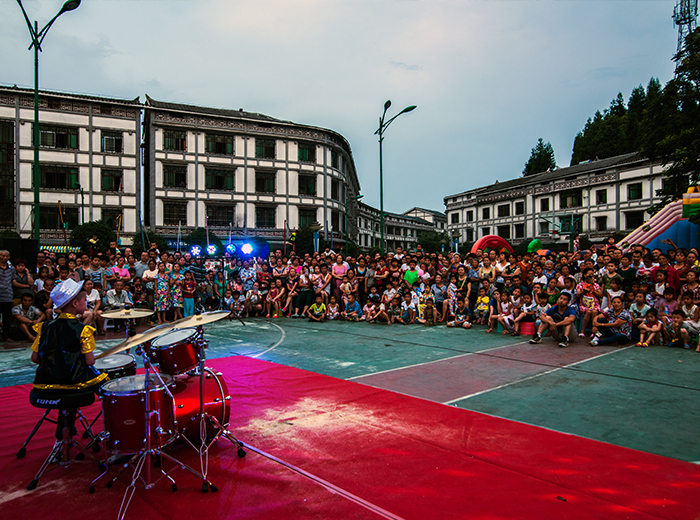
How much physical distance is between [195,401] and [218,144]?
39687 mm

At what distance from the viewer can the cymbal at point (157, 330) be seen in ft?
10.7

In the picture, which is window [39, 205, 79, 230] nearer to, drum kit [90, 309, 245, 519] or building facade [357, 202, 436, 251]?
drum kit [90, 309, 245, 519]

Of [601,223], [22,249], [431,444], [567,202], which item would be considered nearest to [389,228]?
[567,202]

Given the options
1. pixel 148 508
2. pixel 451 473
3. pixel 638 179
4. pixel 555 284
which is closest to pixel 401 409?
pixel 451 473

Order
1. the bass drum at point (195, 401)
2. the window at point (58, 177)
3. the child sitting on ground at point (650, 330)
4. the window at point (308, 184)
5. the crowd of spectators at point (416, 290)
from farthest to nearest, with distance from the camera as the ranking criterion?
the window at point (308, 184)
the window at point (58, 177)
the crowd of spectators at point (416, 290)
the child sitting on ground at point (650, 330)
the bass drum at point (195, 401)

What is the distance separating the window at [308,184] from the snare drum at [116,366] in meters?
39.6

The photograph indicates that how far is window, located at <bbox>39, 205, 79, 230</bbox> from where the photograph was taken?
35.0m

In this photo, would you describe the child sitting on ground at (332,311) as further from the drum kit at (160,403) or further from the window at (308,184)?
the window at (308,184)

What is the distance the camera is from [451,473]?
371cm

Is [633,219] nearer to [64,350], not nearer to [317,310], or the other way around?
[317,310]

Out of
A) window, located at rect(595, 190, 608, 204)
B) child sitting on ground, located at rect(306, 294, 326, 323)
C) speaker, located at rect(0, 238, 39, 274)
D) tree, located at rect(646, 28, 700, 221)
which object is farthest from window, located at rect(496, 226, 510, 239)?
speaker, located at rect(0, 238, 39, 274)

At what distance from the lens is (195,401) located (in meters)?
4.00

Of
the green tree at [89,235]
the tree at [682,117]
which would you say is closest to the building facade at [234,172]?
the green tree at [89,235]

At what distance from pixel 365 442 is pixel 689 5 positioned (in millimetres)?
59810
